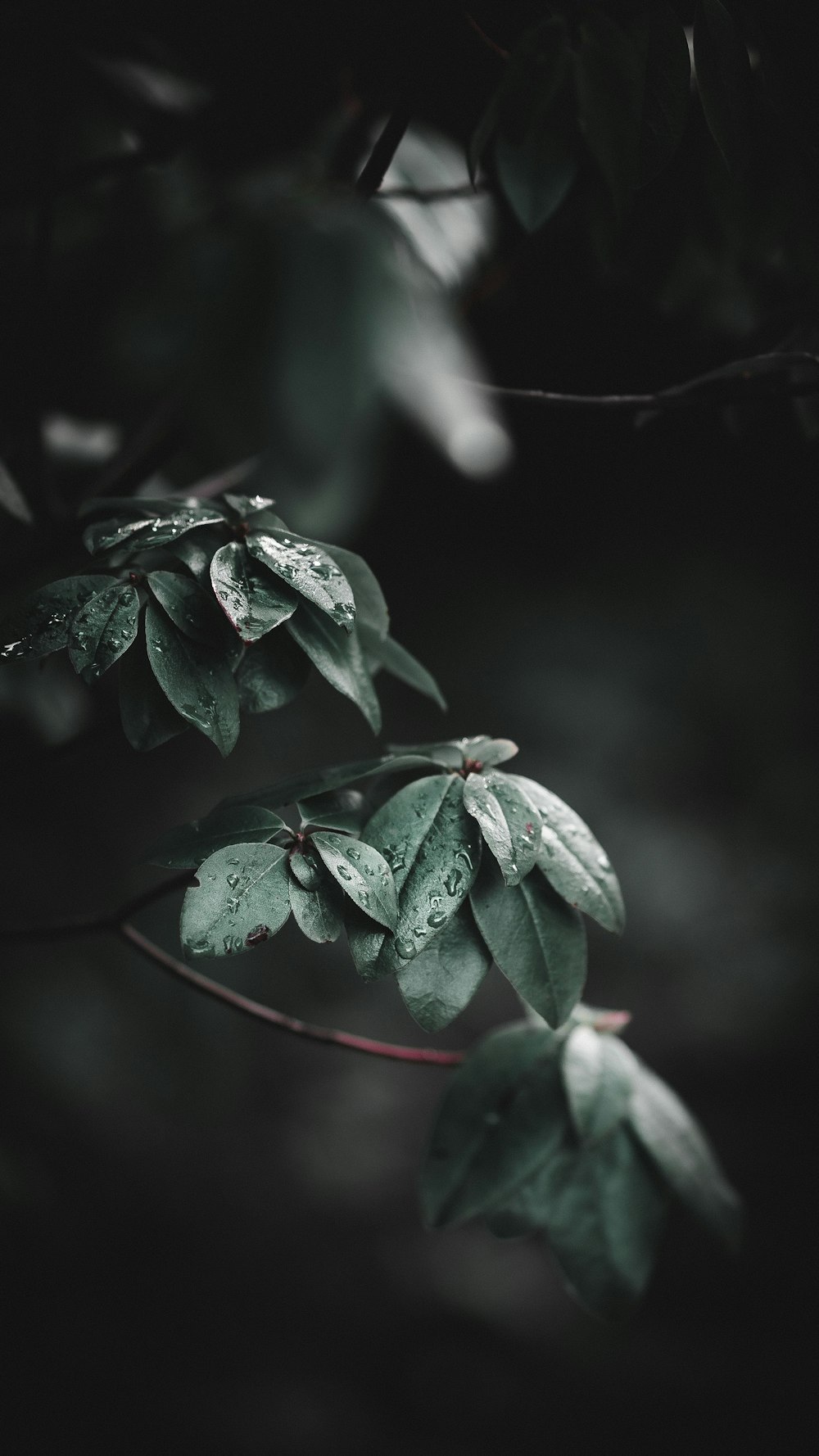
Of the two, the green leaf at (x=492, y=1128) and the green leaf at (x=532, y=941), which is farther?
the green leaf at (x=492, y=1128)

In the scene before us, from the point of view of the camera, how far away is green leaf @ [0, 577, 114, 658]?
52 cm

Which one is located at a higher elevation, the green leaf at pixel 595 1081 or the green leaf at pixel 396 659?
the green leaf at pixel 396 659

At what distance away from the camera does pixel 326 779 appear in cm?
62

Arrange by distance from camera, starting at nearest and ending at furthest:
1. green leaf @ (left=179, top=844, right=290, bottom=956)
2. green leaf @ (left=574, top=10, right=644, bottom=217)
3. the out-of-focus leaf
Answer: green leaf @ (left=179, top=844, right=290, bottom=956), green leaf @ (left=574, top=10, right=644, bottom=217), the out-of-focus leaf

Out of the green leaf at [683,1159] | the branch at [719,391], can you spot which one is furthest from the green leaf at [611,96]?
the green leaf at [683,1159]

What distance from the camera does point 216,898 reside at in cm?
50

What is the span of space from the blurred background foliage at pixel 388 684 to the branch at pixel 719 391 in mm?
36

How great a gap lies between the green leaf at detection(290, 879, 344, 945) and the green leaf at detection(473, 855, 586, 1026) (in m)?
0.09

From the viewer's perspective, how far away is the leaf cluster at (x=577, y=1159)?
0.72m

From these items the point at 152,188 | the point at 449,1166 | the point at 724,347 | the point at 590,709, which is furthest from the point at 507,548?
the point at 449,1166

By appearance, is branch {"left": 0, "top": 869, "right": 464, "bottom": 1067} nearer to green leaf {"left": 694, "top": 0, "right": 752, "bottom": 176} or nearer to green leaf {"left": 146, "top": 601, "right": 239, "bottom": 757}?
green leaf {"left": 146, "top": 601, "right": 239, "bottom": 757}

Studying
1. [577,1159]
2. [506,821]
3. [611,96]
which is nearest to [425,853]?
[506,821]

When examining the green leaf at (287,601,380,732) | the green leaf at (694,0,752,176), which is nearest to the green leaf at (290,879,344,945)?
the green leaf at (287,601,380,732)

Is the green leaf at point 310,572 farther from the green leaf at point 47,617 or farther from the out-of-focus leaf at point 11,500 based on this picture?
the out-of-focus leaf at point 11,500
